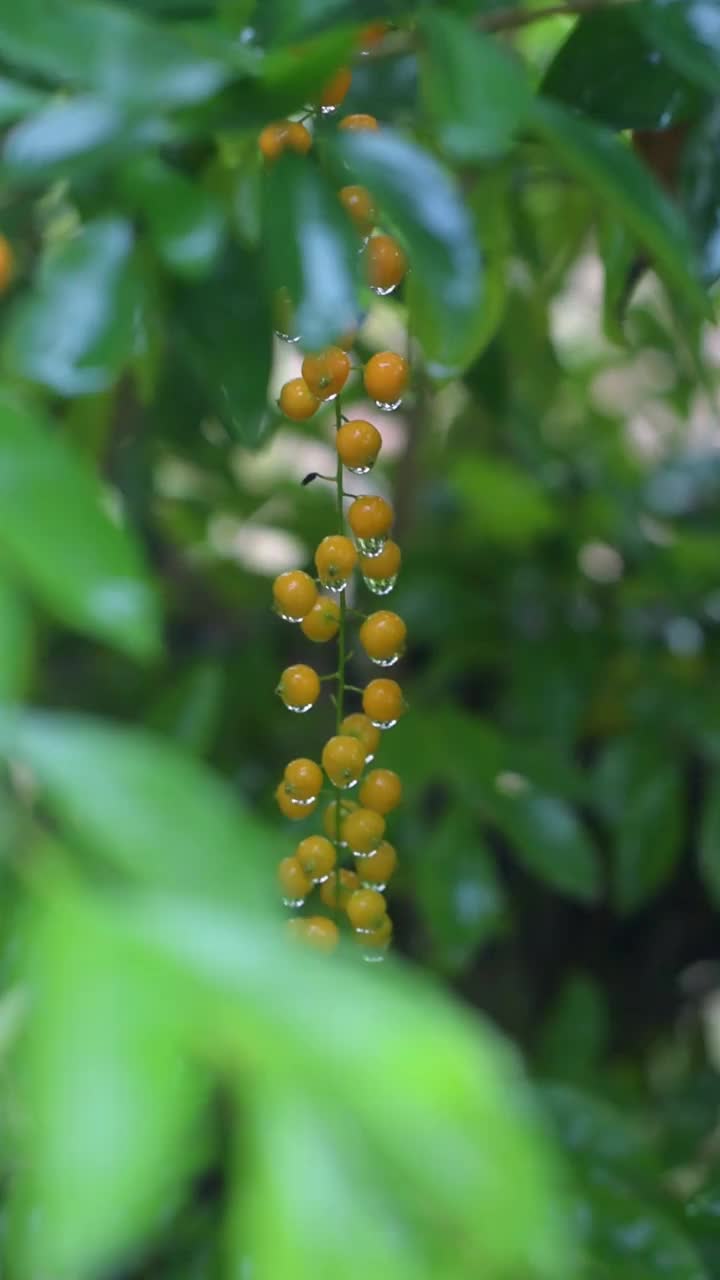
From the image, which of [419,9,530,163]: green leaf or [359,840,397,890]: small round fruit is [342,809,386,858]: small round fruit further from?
[419,9,530,163]: green leaf

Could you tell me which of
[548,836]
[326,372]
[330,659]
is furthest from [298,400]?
[330,659]

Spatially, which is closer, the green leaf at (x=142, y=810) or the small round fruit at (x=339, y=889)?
the green leaf at (x=142, y=810)

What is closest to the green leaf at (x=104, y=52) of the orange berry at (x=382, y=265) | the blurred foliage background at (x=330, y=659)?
the blurred foliage background at (x=330, y=659)

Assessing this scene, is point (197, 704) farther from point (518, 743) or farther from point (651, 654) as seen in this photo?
point (651, 654)

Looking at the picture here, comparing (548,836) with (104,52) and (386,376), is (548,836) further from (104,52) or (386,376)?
(104,52)

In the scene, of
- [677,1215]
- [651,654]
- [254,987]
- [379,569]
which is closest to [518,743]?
[651,654]

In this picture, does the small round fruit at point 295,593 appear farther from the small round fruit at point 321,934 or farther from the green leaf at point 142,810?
the green leaf at point 142,810

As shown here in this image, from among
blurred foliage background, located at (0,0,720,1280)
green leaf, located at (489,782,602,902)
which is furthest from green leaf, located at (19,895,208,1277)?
green leaf, located at (489,782,602,902)
